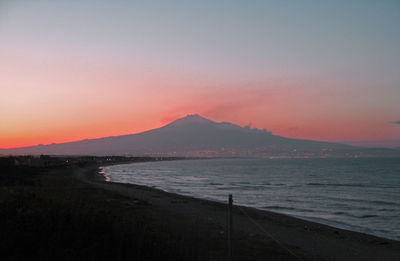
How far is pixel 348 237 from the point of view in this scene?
11508mm

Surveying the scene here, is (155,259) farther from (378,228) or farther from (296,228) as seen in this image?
(378,228)

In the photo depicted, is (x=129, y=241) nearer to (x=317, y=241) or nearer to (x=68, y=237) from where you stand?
(x=68, y=237)

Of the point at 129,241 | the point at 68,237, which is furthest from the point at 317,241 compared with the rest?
the point at 68,237

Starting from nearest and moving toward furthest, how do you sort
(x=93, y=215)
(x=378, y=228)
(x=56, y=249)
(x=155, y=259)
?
1. (x=56, y=249)
2. (x=155, y=259)
3. (x=93, y=215)
4. (x=378, y=228)

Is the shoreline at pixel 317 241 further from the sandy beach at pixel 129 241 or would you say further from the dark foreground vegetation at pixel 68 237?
the dark foreground vegetation at pixel 68 237


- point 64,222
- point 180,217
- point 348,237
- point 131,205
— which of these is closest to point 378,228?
point 348,237

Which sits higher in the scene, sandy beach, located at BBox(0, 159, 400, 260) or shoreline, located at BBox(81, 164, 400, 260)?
Answer: sandy beach, located at BBox(0, 159, 400, 260)

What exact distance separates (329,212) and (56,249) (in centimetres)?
1634

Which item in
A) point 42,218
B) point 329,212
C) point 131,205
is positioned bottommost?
point 329,212

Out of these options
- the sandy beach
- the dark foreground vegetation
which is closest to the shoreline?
the sandy beach

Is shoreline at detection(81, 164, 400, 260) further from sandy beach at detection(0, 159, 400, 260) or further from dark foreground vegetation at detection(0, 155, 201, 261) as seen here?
dark foreground vegetation at detection(0, 155, 201, 261)

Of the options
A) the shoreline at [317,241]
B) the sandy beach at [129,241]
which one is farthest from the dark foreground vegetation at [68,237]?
the shoreline at [317,241]

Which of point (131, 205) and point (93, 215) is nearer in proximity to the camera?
point (93, 215)

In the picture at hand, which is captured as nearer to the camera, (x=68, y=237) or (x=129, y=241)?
(x=68, y=237)
